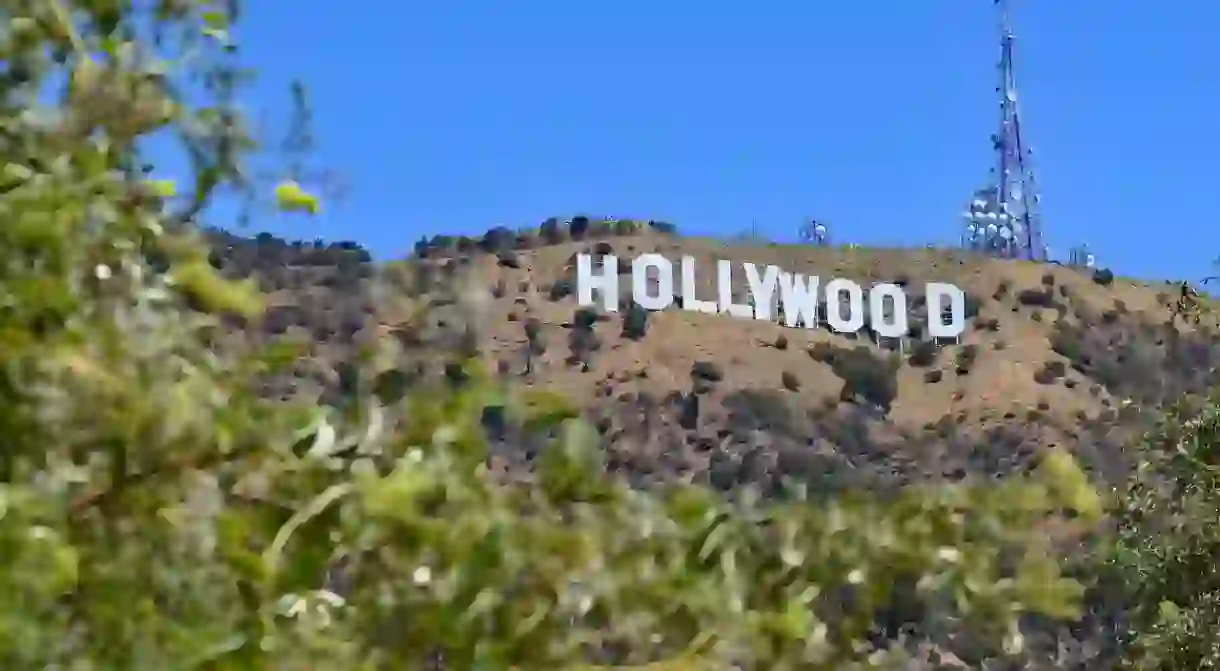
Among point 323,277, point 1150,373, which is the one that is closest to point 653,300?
point 1150,373

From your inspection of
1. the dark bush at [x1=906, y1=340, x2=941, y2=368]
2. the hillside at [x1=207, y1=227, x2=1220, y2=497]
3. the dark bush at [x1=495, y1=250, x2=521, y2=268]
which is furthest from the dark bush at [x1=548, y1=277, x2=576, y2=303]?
the dark bush at [x1=906, y1=340, x2=941, y2=368]

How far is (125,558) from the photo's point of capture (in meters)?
2.30

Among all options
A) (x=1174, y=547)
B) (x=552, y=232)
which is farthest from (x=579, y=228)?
(x=1174, y=547)

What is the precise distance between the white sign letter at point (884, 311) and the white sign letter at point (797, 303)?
226 centimetres

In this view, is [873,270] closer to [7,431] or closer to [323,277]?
[323,277]

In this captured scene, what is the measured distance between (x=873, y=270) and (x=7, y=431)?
68.8 m

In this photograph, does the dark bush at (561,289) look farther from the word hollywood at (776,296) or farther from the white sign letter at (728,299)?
the white sign letter at (728,299)

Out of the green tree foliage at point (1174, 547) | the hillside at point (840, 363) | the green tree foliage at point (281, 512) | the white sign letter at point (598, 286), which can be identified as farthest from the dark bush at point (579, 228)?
the green tree foliage at point (281, 512)

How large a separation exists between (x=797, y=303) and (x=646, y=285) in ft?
17.9

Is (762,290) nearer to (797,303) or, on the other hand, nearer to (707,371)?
(797,303)

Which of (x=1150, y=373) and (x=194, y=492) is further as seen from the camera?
(x=1150, y=373)

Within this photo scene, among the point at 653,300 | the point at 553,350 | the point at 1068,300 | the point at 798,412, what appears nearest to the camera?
the point at 798,412

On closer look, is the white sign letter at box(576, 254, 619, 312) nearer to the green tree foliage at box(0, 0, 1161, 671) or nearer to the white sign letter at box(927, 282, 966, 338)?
the white sign letter at box(927, 282, 966, 338)

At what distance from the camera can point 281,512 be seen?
233 centimetres
